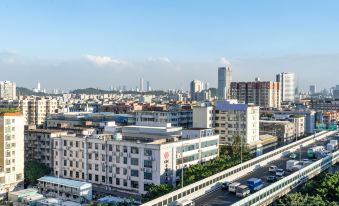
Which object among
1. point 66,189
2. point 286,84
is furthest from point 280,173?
point 286,84

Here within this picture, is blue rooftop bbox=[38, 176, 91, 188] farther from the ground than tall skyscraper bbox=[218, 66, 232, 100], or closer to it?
closer to it

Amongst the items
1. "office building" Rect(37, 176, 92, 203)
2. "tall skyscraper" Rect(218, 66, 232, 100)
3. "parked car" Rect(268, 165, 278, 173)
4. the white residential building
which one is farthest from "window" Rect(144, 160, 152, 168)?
"tall skyscraper" Rect(218, 66, 232, 100)

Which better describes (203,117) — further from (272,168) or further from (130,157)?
(272,168)

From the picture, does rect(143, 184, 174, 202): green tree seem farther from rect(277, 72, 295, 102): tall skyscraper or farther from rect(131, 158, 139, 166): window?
rect(277, 72, 295, 102): tall skyscraper

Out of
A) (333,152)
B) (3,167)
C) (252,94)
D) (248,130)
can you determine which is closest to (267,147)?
(248,130)

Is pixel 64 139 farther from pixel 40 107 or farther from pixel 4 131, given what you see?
pixel 40 107

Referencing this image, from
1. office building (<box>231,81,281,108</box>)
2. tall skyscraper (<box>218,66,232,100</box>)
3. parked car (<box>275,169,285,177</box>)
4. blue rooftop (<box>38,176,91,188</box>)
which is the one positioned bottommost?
blue rooftop (<box>38,176,91,188</box>)
